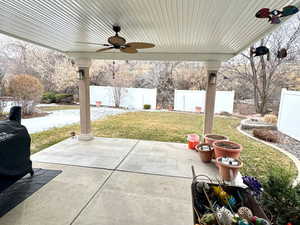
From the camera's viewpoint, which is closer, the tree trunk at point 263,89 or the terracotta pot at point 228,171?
the terracotta pot at point 228,171

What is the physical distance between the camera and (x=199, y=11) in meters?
1.94

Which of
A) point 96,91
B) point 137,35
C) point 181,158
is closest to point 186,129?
point 181,158

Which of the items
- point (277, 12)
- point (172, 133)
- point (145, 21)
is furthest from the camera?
point (172, 133)

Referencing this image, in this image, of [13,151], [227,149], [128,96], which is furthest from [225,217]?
[128,96]

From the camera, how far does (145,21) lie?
2.29 meters

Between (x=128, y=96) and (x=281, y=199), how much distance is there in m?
9.30

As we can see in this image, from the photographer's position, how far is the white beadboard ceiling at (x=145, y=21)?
72.5 inches

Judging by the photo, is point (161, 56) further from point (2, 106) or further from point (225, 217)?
point (2, 106)

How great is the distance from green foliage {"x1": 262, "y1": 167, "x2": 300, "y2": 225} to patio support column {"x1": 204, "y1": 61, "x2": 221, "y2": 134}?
2577 millimetres

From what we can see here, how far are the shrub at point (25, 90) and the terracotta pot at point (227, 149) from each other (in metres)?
7.18

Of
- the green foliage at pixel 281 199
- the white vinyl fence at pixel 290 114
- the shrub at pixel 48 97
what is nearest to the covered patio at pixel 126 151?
the green foliage at pixel 281 199

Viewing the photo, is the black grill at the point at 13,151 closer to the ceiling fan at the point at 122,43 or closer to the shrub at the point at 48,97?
the ceiling fan at the point at 122,43

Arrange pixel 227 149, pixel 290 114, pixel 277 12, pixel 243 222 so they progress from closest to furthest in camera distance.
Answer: pixel 243 222 < pixel 277 12 < pixel 227 149 < pixel 290 114

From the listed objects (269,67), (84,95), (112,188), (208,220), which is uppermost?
(269,67)
